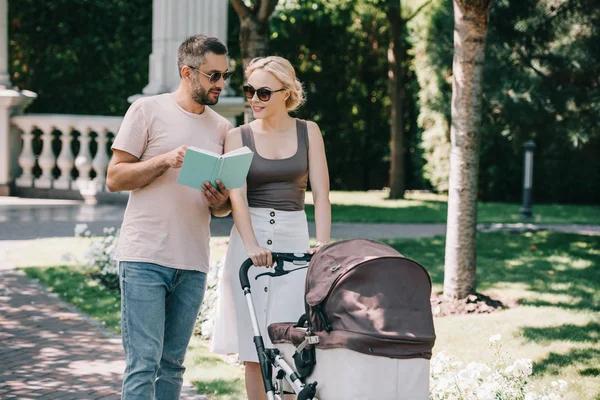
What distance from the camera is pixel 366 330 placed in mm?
3344

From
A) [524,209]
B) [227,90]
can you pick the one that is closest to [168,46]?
[227,90]

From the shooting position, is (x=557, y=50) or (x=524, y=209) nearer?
(x=557, y=50)

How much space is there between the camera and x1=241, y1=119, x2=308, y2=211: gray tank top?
14.3ft

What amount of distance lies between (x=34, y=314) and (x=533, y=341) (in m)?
4.09

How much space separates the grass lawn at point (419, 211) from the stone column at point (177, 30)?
3009 mm

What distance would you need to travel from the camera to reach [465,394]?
4473 mm

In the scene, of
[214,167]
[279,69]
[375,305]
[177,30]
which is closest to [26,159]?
[177,30]

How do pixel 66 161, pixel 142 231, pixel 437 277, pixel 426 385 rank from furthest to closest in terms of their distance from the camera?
pixel 66 161
pixel 437 277
pixel 142 231
pixel 426 385

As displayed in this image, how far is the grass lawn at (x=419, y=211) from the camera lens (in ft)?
47.6

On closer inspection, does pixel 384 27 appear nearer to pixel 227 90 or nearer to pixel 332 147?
pixel 332 147

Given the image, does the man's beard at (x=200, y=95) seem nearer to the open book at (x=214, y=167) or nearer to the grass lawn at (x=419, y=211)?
the open book at (x=214, y=167)

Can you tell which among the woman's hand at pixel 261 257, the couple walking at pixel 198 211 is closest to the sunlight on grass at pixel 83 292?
the couple walking at pixel 198 211

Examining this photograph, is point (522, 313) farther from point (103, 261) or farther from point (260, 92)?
point (260, 92)

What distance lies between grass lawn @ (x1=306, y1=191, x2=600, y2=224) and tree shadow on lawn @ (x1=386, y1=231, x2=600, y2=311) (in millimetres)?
2401
